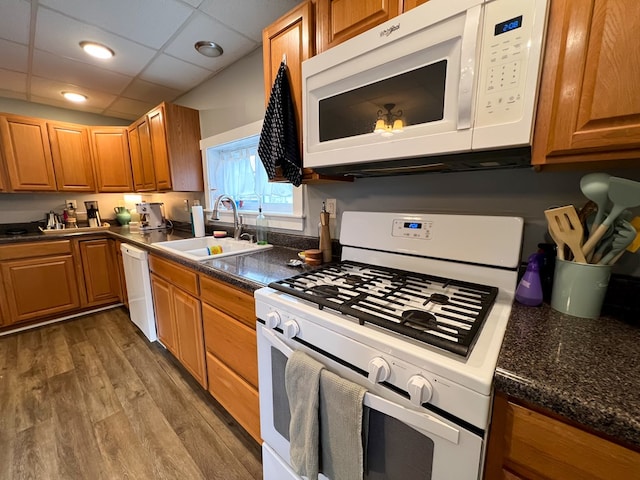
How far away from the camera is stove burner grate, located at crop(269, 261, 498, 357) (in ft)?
2.09

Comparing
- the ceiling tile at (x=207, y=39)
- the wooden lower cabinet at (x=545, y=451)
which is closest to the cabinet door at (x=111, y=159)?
the ceiling tile at (x=207, y=39)

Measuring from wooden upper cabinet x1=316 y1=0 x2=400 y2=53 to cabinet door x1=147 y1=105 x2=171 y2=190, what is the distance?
73.2 inches

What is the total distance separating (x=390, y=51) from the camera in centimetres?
86

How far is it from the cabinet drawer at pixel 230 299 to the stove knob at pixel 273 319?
0.19 m

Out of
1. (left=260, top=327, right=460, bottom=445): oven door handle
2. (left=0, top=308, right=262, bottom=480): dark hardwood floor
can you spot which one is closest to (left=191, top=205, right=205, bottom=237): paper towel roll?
(left=0, top=308, right=262, bottom=480): dark hardwood floor

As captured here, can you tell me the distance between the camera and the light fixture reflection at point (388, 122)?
2.93ft

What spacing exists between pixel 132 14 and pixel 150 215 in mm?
2015

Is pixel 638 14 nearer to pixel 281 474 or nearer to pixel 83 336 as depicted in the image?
pixel 281 474

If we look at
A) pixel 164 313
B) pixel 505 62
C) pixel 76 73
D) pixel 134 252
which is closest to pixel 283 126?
pixel 505 62

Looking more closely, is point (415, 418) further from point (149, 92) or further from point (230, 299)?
point (149, 92)

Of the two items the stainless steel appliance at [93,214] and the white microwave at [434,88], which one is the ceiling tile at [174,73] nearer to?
the white microwave at [434,88]

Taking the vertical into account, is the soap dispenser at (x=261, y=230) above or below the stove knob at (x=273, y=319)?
above

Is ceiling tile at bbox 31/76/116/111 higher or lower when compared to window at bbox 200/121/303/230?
higher

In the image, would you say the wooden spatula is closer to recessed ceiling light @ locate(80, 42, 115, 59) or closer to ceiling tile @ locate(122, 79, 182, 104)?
recessed ceiling light @ locate(80, 42, 115, 59)
